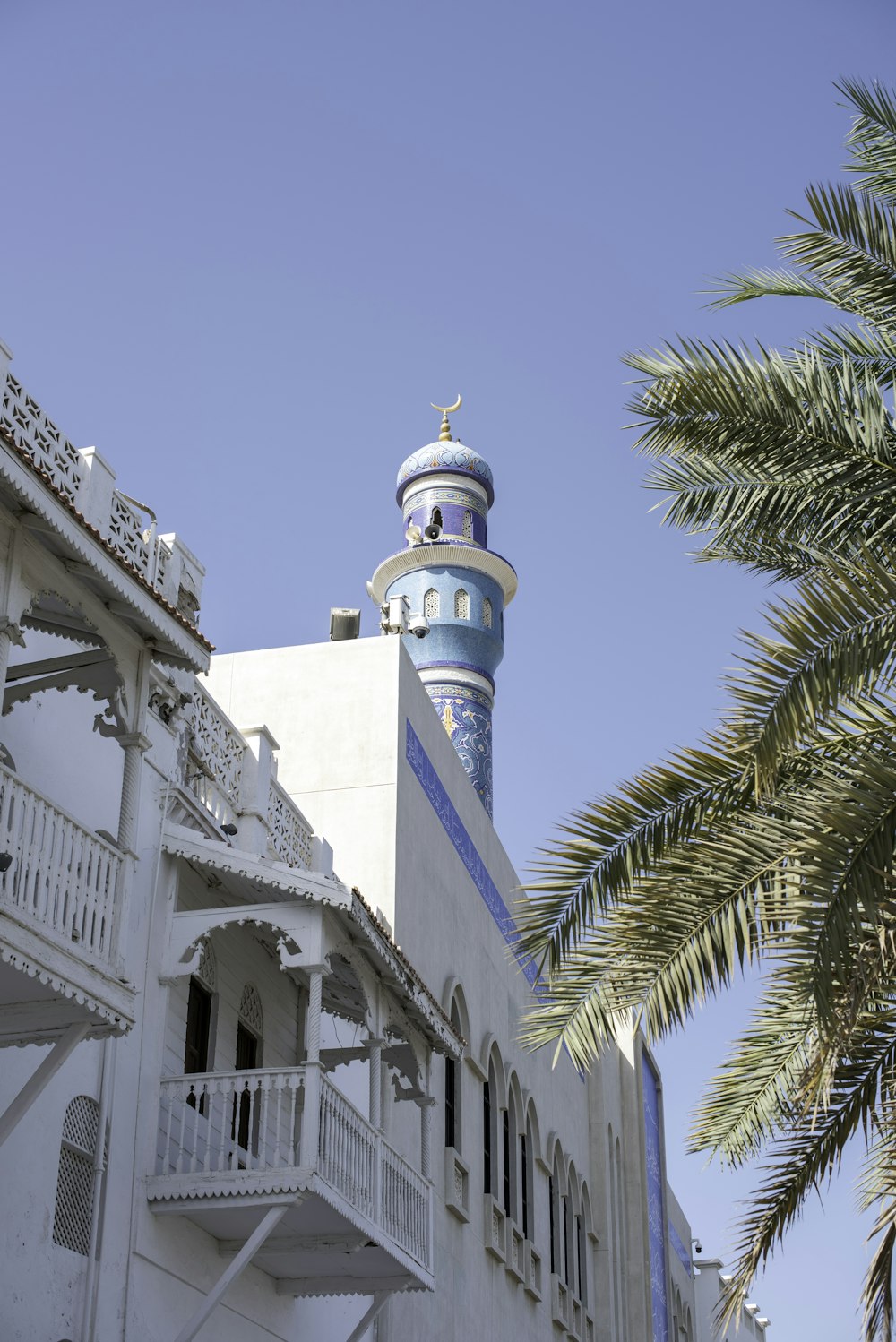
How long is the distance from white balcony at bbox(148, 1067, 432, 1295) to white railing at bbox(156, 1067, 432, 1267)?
1 cm

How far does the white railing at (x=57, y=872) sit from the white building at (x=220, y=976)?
0.02 metres

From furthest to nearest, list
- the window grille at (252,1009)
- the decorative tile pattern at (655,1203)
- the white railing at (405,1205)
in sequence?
the decorative tile pattern at (655,1203), the window grille at (252,1009), the white railing at (405,1205)

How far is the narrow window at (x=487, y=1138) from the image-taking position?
68.8 feet

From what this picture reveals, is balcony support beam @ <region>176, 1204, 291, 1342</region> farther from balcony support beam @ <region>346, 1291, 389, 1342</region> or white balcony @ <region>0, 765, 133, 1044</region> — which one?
balcony support beam @ <region>346, 1291, 389, 1342</region>

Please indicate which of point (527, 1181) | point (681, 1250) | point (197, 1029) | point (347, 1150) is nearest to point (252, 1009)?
point (197, 1029)

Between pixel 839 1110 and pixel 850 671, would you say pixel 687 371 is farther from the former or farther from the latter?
pixel 839 1110

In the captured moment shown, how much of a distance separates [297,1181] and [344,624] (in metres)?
10.7

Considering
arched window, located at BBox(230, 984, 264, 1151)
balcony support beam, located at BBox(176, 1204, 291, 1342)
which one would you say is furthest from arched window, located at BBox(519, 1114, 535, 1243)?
balcony support beam, located at BBox(176, 1204, 291, 1342)

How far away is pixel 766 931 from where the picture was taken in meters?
10.5

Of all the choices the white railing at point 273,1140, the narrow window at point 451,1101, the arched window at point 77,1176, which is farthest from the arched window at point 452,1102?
the arched window at point 77,1176

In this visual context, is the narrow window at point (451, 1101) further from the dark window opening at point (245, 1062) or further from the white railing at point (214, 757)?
the white railing at point (214, 757)

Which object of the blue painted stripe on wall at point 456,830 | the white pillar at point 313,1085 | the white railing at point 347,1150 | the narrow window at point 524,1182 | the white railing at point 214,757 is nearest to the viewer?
the white pillar at point 313,1085

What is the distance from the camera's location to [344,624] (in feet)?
71.9

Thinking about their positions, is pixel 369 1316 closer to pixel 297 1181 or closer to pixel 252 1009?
pixel 252 1009
